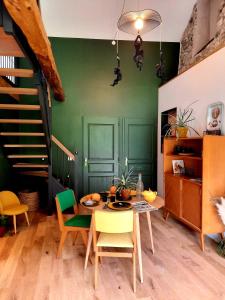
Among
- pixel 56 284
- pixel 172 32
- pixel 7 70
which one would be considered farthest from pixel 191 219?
A: pixel 172 32

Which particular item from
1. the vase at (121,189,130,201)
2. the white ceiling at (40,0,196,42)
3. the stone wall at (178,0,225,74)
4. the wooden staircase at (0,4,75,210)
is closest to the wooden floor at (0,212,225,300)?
the vase at (121,189,130,201)

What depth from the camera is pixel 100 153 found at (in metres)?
5.71

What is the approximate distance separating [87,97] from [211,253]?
14.1 feet

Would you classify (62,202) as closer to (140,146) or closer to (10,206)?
(10,206)

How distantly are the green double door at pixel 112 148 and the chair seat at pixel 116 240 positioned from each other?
3.28 m

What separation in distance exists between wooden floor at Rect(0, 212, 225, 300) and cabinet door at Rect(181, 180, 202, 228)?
1.09 ft

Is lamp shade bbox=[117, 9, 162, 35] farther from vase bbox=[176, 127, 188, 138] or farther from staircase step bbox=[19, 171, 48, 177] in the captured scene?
staircase step bbox=[19, 171, 48, 177]

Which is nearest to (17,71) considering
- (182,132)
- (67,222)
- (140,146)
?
(67,222)

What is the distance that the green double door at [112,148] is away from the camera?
5.68 meters

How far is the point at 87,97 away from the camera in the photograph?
5684mm

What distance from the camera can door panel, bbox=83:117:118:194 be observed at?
5676 mm

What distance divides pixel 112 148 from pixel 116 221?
144 inches

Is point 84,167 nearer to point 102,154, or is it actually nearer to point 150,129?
point 102,154

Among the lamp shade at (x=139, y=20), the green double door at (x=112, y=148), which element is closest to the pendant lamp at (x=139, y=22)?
the lamp shade at (x=139, y=20)
